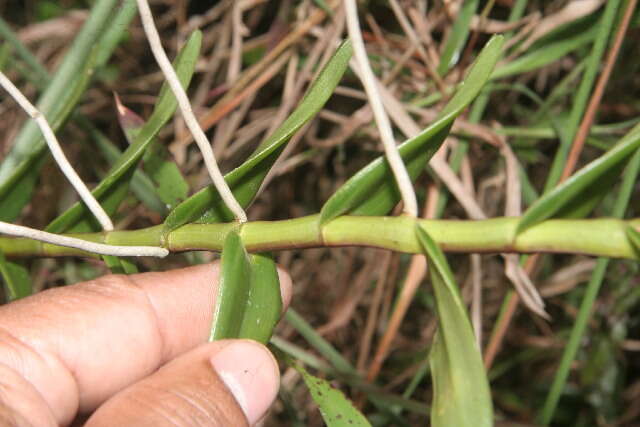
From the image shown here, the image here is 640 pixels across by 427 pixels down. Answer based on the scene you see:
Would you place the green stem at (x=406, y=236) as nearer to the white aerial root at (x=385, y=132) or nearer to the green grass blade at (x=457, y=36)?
the white aerial root at (x=385, y=132)

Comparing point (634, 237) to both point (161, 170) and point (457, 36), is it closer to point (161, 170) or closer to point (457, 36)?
point (161, 170)

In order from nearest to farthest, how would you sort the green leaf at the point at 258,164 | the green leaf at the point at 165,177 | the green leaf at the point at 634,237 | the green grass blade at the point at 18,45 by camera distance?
the green leaf at the point at 634,237
the green leaf at the point at 258,164
the green leaf at the point at 165,177
the green grass blade at the point at 18,45

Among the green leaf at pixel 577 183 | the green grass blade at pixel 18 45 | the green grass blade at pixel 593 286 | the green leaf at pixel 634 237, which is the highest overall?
the green grass blade at pixel 18 45

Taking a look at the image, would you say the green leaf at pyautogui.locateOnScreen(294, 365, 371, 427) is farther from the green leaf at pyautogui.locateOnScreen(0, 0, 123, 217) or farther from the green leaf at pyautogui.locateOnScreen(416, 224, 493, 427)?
the green leaf at pyautogui.locateOnScreen(0, 0, 123, 217)

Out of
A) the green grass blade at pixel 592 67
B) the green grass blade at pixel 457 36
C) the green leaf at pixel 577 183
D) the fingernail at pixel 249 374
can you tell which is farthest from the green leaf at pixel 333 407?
the green grass blade at pixel 457 36

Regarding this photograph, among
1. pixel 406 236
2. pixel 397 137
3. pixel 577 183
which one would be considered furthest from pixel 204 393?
pixel 397 137

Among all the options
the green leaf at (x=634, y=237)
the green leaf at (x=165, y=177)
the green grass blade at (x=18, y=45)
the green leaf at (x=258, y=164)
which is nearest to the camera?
the green leaf at (x=634, y=237)

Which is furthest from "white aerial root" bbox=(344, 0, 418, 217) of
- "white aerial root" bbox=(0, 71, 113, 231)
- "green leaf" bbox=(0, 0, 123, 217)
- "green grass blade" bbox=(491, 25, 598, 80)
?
"green grass blade" bbox=(491, 25, 598, 80)
